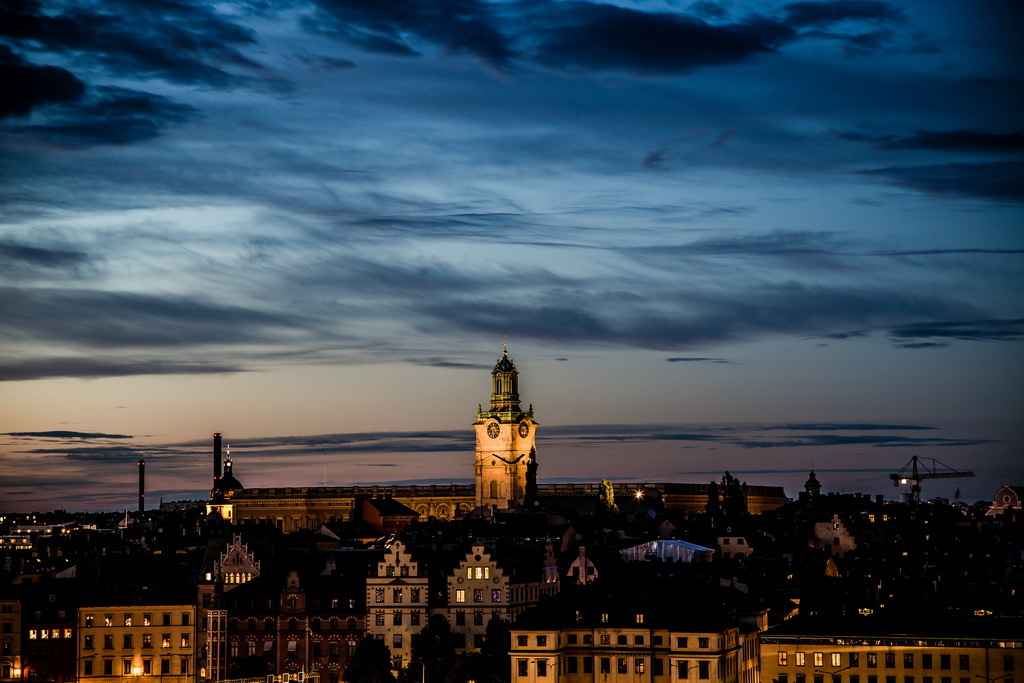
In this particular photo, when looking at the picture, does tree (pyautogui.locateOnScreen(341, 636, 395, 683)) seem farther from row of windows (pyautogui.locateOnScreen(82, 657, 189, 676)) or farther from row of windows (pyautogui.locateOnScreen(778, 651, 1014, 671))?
row of windows (pyautogui.locateOnScreen(778, 651, 1014, 671))

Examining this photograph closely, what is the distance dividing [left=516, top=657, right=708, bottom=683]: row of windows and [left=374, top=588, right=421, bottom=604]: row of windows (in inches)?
899

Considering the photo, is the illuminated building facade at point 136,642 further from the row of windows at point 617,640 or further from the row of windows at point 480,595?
the row of windows at point 617,640

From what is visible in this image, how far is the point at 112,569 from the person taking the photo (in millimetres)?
171250

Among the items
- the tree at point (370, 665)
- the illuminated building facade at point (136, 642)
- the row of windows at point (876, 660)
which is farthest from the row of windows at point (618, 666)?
the illuminated building facade at point (136, 642)

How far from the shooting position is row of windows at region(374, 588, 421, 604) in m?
154

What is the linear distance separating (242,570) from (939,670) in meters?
60.9

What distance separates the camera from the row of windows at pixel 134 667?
158 metres

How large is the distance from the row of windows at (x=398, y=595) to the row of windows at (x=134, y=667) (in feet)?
52.7

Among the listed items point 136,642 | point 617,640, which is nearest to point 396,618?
point 136,642

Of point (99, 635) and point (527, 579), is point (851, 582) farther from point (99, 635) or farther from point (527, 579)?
point (99, 635)

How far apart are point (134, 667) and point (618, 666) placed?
4358 centimetres

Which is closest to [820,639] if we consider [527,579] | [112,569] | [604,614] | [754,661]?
[754,661]

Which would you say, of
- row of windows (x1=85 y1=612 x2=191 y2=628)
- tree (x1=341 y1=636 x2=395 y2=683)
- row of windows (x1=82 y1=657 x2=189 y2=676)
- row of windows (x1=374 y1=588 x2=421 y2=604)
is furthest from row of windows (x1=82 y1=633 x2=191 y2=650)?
tree (x1=341 y1=636 x2=395 y2=683)

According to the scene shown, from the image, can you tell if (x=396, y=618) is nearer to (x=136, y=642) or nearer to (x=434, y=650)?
(x=434, y=650)
